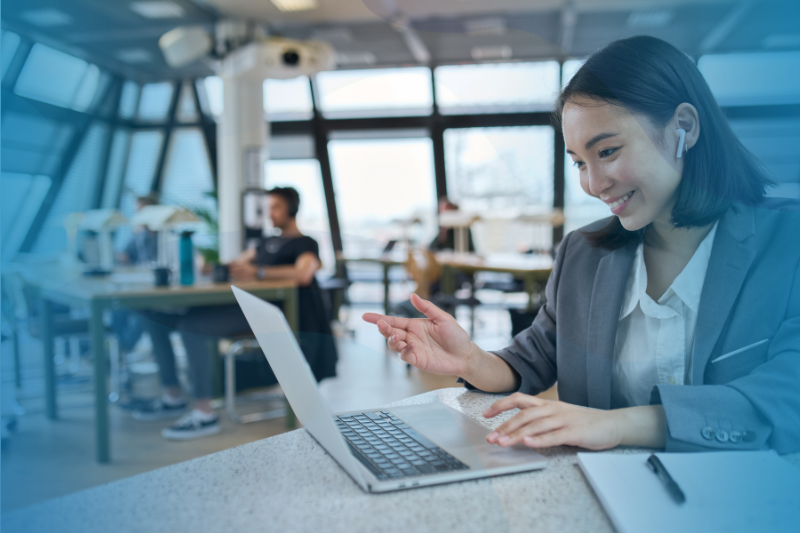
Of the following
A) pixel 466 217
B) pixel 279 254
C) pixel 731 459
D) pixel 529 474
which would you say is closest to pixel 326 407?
pixel 529 474

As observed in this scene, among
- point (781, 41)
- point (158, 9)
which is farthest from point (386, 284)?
point (781, 41)

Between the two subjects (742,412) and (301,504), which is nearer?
(301,504)

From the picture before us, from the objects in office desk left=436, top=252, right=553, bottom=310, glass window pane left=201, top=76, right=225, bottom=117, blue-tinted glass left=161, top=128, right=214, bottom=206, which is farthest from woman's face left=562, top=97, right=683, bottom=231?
blue-tinted glass left=161, top=128, right=214, bottom=206

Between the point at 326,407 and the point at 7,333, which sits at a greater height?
the point at 326,407

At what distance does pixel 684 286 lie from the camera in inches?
28.7

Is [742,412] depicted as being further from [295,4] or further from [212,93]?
[212,93]

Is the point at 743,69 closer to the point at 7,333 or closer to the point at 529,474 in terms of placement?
the point at 529,474

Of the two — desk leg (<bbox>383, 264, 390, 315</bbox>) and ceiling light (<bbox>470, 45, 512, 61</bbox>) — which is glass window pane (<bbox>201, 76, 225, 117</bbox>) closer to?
desk leg (<bbox>383, 264, 390, 315</bbox>)

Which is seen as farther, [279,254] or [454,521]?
[279,254]

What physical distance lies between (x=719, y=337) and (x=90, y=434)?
9.08 ft

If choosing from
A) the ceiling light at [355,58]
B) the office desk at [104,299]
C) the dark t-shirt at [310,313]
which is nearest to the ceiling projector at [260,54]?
the ceiling light at [355,58]

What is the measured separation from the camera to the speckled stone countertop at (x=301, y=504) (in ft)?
1.31

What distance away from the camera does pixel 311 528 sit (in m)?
0.39

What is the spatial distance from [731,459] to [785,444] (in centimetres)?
10
